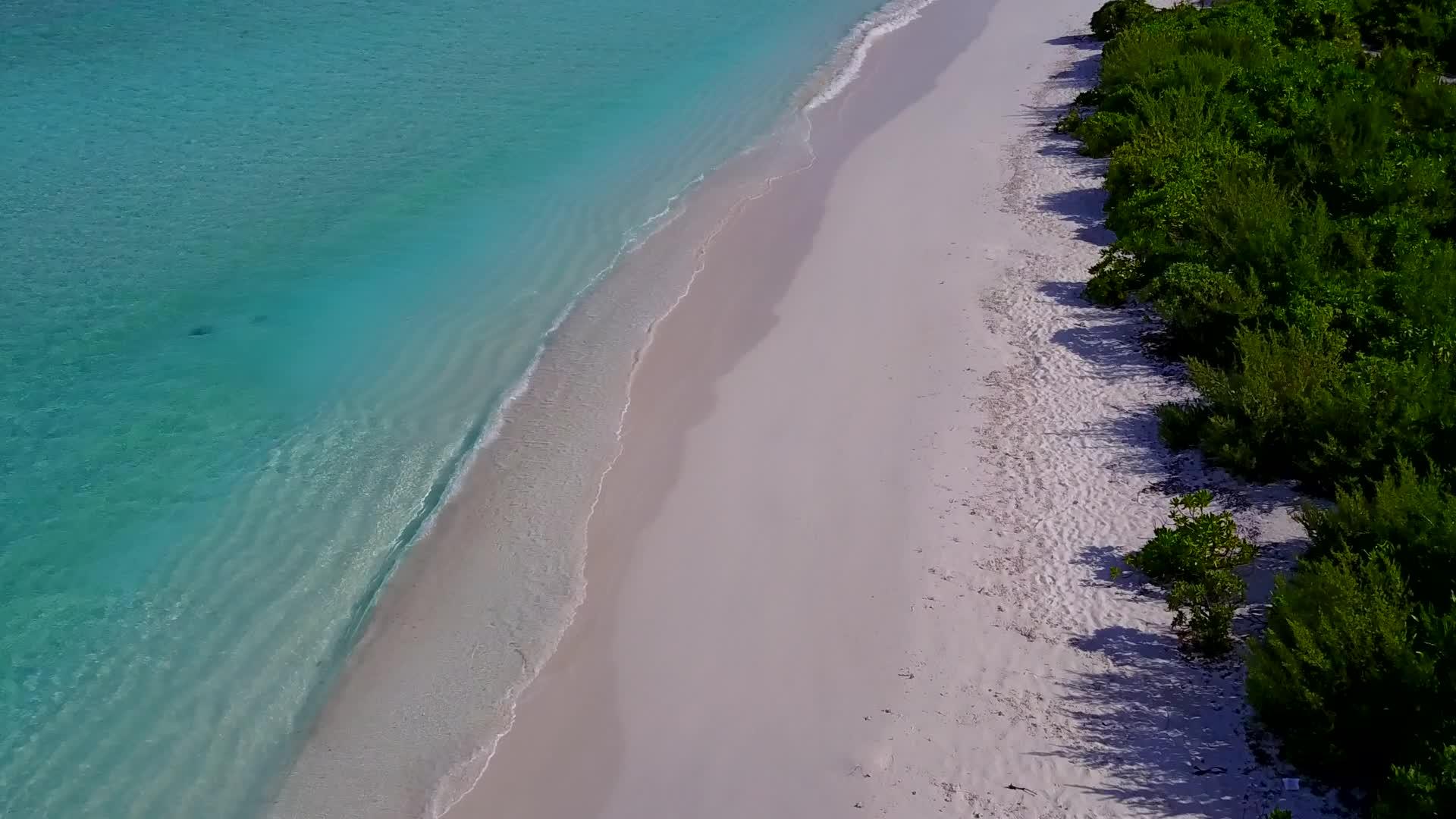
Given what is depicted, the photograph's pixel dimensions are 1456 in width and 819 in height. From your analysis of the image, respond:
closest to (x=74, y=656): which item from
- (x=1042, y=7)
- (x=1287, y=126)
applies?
(x=1287, y=126)

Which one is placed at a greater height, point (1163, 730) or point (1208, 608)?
point (1208, 608)

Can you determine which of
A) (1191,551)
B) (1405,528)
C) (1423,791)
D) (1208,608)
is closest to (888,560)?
(1191,551)

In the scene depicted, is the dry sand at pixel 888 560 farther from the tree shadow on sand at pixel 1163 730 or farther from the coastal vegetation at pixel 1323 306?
the coastal vegetation at pixel 1323 306

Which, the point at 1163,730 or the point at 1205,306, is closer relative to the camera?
the point at 1163,730

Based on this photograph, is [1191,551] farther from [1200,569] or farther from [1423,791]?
[1423,791]

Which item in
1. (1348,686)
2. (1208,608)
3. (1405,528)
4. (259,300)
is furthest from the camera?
(259,300)

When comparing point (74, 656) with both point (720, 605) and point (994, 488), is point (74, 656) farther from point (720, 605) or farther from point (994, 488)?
point (994, 488)
